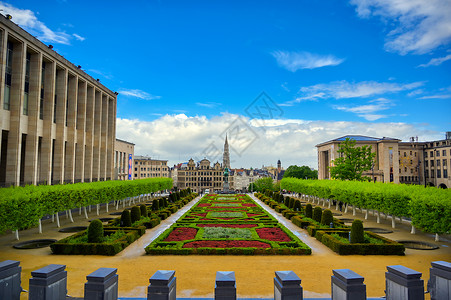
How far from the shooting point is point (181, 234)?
26.7 metres

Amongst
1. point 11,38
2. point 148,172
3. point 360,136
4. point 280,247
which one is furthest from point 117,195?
point 148,172

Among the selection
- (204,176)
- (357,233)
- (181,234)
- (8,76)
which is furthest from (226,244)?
(204,176)

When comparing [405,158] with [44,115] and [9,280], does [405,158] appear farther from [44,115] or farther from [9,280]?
[9,280]

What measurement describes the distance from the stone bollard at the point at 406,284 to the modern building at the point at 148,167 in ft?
490

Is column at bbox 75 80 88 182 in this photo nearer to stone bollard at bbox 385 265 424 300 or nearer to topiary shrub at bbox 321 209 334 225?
topiary shrub at bbox 321 209 334 225

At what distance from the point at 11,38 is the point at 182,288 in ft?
124

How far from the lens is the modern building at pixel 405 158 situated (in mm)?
99125

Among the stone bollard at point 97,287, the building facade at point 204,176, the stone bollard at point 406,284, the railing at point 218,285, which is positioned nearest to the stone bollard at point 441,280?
the railing at point 218,285

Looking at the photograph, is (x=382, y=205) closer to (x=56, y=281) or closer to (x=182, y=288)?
(x=182, y=288)

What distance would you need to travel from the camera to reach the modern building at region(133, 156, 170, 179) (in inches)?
5965

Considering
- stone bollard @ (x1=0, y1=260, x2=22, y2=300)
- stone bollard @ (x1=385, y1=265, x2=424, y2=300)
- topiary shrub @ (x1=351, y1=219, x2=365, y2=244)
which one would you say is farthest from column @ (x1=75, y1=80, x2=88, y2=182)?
stone bollard @ (x1=385, y1=265, x2=424, y2=300)

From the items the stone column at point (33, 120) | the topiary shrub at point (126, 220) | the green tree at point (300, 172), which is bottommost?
the topiary shrub at point (126, 220)

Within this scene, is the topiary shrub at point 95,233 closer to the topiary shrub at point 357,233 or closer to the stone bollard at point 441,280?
the topiary shrub at point 357,233

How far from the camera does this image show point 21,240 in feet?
79.6
